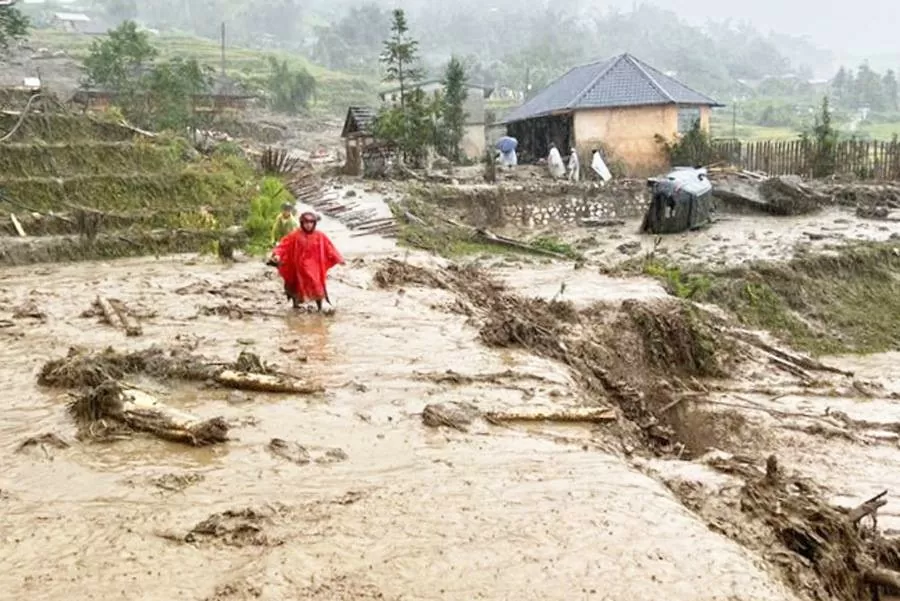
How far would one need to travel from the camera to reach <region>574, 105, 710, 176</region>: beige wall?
28.7 meters

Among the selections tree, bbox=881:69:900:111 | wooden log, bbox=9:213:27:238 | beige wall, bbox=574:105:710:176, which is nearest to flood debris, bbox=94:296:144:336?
wooden log, bbox=9:213:27:238

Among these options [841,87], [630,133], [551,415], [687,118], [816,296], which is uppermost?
[841,87]

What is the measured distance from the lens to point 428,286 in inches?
476

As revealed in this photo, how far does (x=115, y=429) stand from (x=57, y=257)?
9774 millimetres

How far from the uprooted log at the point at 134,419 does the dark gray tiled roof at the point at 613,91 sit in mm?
23799

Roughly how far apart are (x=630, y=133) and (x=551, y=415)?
77.5 ft

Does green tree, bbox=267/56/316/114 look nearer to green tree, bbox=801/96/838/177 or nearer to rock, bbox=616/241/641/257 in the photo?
green tree, bbox=801/96/838/177

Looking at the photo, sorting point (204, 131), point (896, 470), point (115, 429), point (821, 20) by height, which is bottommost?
point (896, 470)

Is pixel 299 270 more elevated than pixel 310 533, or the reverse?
pixel 299 270

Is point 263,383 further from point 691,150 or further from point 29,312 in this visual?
point 691,150

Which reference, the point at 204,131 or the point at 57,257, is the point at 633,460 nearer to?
the point at 57,257

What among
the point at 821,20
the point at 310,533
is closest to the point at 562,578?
the point at 310,533

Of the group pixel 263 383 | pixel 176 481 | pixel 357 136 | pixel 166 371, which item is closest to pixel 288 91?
pixel 357 136

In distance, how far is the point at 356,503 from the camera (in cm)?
501
